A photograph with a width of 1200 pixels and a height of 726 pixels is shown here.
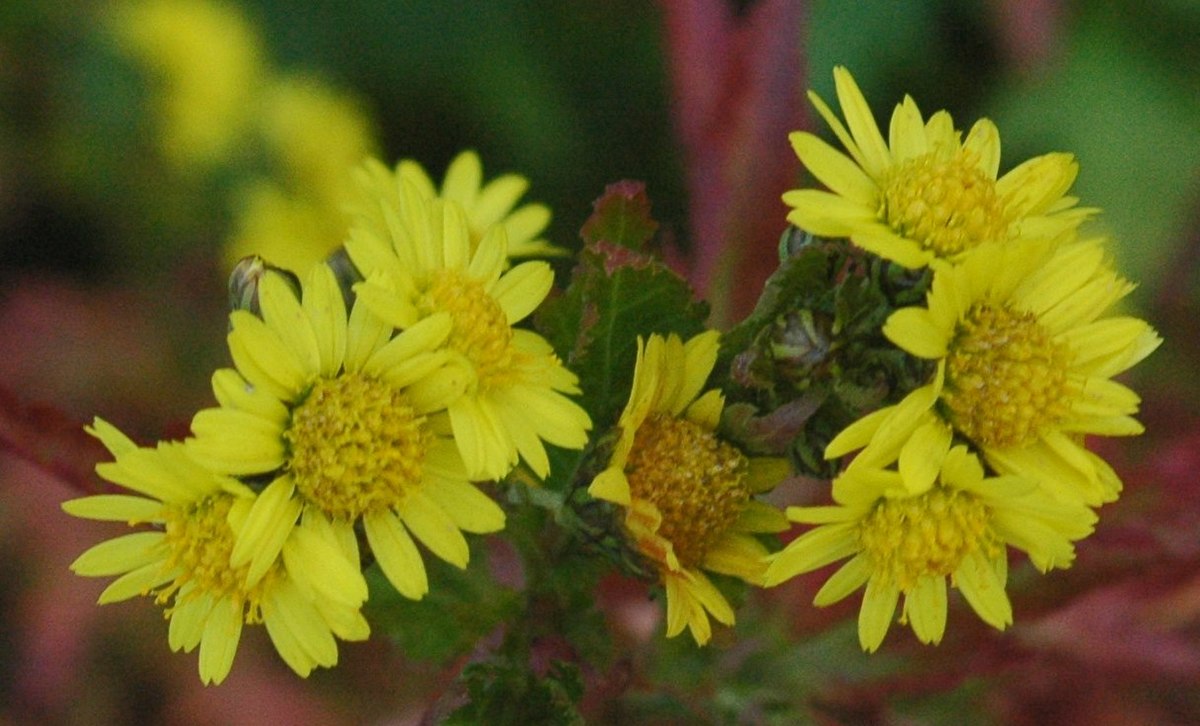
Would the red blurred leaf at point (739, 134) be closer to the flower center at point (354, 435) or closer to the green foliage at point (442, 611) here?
the green foliage at point (442, 611)

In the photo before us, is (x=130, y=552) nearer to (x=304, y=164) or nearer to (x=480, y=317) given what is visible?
(x=480, y=317)

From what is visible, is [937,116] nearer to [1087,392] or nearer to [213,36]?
[1087,392]

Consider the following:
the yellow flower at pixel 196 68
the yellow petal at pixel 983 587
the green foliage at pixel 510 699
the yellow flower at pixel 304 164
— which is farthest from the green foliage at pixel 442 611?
the yellow flower at pixel 196 68

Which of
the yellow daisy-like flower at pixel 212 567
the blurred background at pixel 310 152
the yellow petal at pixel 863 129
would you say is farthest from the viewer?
the blurred background at pixel 310 152

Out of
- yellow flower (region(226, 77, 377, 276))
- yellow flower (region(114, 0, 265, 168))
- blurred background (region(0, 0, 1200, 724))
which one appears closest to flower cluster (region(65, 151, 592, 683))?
blurred background (region(0, 0, 1200, 724))

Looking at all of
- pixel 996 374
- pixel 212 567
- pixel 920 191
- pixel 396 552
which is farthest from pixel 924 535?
pixel 212 567

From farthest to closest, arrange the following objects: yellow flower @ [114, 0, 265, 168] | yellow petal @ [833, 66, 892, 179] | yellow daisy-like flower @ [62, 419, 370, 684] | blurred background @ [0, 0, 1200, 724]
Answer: yellow flower @ [114, 0, 265, 168]
blurred background @ [0, 0, 1200, 724]
yellow petal @ [833, 66, 892, 179]
yellow daisy-like flower @ [62, 419, 370, 684]

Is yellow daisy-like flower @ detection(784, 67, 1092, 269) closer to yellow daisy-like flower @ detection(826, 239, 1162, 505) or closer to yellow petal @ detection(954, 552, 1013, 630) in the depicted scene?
yellow daisy-like flower @ detection(826, 239, 1162, 505)
